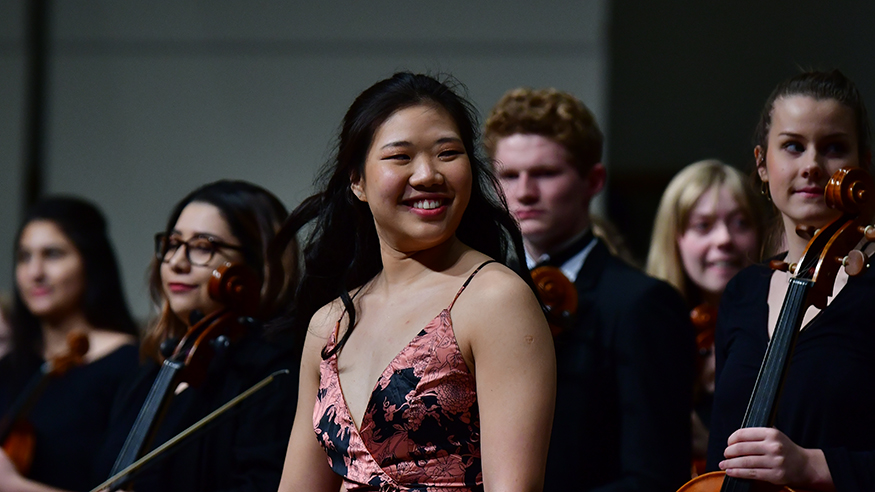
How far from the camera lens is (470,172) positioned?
1520 mm

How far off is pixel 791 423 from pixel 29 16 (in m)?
4.37

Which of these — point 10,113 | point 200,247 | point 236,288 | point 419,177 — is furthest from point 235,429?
point 10,113

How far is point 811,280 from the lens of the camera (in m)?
1.53

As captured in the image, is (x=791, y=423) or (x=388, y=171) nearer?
(x=388, y=171)

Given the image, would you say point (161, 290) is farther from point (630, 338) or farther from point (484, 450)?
point (484, 450)

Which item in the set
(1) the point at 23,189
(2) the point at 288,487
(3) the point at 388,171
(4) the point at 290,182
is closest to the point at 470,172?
(3) the point at 388,171

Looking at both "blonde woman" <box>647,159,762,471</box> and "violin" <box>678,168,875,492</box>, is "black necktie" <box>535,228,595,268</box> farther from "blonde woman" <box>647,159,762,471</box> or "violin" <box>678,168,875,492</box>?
"violin" <box>678,168,875,492</box>

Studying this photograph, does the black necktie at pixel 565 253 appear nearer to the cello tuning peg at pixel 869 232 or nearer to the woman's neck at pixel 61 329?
the cello tuning peg at pixel 869 232

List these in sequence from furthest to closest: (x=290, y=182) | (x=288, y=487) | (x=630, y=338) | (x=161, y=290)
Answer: (x=290, y=182) → (x=161, y=290) → (x=630, y=338) → (x=288, y=487)

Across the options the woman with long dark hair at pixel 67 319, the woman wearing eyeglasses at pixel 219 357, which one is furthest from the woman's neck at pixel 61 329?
the woman wearing eyeglasses at pixel 219 357

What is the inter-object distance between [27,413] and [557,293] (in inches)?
67.1

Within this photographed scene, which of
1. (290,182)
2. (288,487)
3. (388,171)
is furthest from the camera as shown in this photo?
(290,182)

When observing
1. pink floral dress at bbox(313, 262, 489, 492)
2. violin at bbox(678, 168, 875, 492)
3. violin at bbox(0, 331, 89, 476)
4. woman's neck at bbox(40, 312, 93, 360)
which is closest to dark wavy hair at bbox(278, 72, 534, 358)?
pink floral dress at bbox(313, 262, 489, 492)

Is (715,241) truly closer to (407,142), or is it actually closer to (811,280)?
(811,280)
